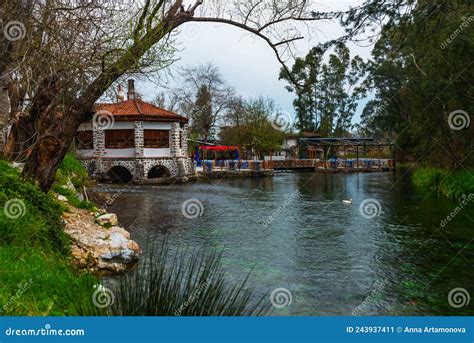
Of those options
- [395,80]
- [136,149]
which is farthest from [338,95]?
[136,149]

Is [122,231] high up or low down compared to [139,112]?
down

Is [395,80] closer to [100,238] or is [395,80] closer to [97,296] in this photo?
[100,238]

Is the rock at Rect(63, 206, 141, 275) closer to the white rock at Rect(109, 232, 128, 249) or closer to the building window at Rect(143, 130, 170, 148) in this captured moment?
the white rock at Rect(109, 232, 128, 249)

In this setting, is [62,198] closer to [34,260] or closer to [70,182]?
[70,182]

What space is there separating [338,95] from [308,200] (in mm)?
43002
